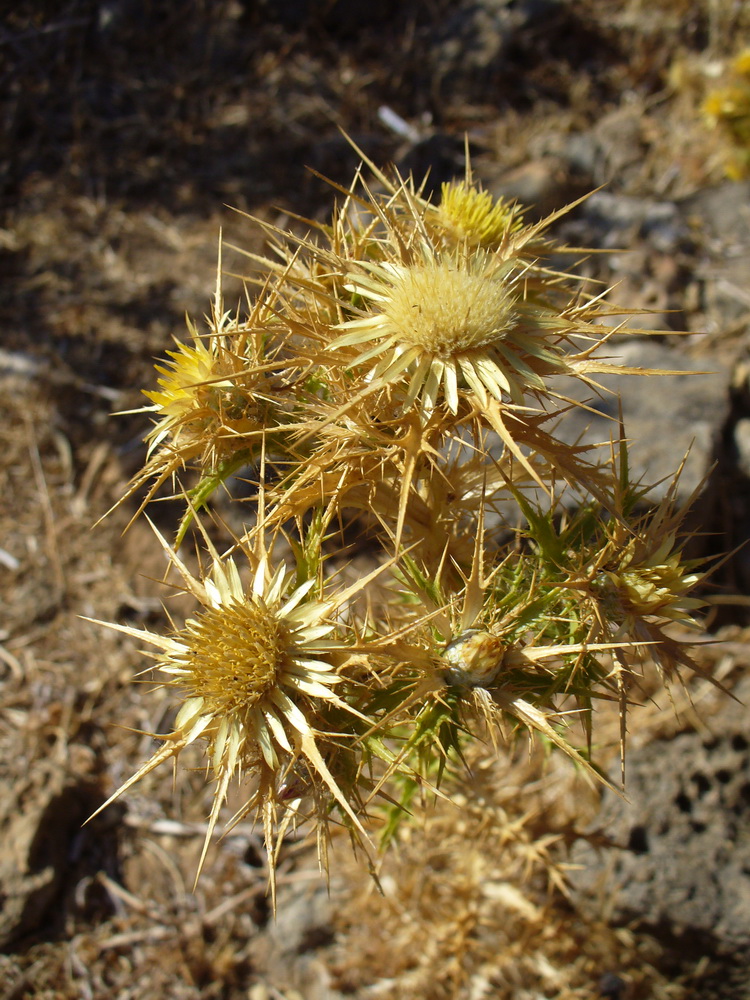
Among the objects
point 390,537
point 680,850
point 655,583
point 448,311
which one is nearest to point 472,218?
point 448,311

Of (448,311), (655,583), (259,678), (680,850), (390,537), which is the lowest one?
(680,850)

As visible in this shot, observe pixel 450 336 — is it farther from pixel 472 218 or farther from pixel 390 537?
pixel 472 218

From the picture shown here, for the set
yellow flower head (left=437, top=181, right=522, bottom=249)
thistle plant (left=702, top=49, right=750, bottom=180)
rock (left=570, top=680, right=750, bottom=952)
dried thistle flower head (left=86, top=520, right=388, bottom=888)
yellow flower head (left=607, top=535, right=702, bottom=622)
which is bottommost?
rock (left=570, top=680, right=750, bottom=952)

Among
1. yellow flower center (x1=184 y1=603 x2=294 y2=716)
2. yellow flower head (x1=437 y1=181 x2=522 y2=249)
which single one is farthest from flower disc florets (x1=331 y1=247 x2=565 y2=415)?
yellow flower center (x1=184 y1=603 x2=294 y2=716)

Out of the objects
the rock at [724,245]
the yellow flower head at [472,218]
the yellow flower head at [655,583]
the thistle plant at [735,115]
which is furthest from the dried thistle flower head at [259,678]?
the thistle plant at [735,115]

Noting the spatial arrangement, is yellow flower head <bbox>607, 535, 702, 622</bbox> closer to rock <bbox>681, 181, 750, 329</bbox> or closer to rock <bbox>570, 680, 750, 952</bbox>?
rock <bbox>570, 680, 750, 952</bbox>

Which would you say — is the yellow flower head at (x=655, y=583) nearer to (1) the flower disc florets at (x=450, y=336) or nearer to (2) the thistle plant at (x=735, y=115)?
(1) the flower disc florets at (x=450, y=336)

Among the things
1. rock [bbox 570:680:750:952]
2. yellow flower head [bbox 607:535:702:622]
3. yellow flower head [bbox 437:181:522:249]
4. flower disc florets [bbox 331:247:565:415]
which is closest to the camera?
flower disc florets [bbox 331:247:565:415]
